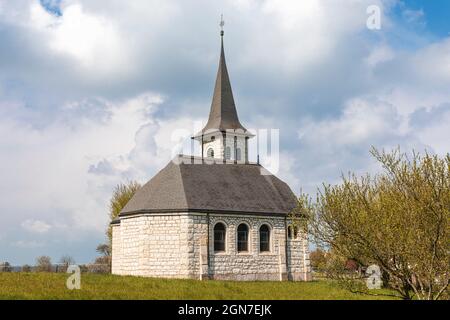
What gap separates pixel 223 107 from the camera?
49.0m

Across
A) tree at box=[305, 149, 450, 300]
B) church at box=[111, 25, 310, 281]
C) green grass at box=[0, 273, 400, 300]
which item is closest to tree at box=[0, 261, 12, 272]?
church at box=[111, 25, 310, 281]

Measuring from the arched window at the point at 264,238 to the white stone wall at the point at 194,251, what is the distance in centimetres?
30

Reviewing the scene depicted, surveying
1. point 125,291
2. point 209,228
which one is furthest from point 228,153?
point 125,291

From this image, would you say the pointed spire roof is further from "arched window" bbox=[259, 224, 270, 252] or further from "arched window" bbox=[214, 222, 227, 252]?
"arched window" bbox=[214, 222, 227, 252]

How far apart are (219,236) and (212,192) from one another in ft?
10.4

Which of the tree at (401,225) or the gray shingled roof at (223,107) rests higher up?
the gray shingled roof at (223,107)

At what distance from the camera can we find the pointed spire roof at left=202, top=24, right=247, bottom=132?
4812 cm


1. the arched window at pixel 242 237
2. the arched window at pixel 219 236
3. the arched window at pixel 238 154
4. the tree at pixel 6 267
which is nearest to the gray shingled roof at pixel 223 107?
the arched window at pixel 238 154

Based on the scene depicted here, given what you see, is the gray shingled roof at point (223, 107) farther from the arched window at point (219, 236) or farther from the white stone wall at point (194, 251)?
the arched window at point (219, 236)

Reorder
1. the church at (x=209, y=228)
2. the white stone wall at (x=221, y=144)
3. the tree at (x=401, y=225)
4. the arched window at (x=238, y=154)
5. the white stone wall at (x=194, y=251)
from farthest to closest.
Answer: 1. the arched window at (x=238, y=154)
2. the white stone wall at (x=221, y=144)
3. the church at (x=209, y=228)
4. the white stone wall at (x=194, y=251)
5. the tree at (x=401, y=225)

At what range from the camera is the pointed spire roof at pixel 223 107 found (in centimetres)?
4812
